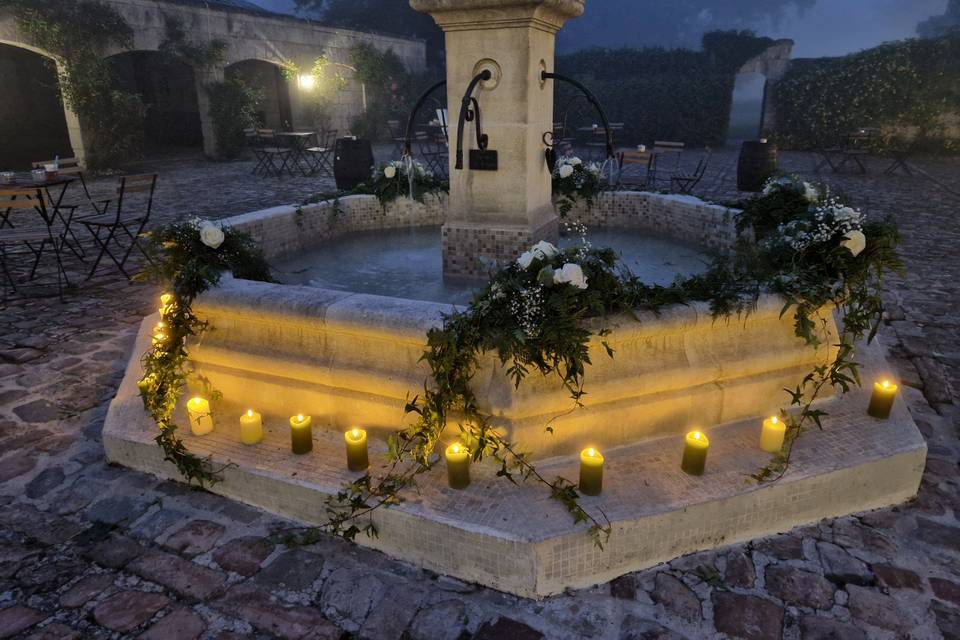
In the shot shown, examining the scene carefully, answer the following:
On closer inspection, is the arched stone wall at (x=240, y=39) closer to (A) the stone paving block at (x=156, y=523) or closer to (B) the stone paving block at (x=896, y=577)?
(A) the stone paving block at (x=156, y=523)

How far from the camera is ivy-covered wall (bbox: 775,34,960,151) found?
16.7 metres

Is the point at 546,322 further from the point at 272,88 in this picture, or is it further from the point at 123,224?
the point at 272,88

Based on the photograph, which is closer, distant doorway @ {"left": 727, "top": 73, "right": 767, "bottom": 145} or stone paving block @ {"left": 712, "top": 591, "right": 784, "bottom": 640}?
stone paving block @ {"left": 712, "top": 591, "right": 784, "bottom": 640}

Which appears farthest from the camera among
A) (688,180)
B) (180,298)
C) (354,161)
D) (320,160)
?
(320,160)

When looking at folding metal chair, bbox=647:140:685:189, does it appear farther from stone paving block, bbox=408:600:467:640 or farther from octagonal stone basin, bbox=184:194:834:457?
stone paving block, bbox=408:600:467:640

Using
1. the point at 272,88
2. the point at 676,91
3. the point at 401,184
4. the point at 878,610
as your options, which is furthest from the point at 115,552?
the point at 272,88

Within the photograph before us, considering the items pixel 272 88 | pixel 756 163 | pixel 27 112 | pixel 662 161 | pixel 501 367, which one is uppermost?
pixel 272 88

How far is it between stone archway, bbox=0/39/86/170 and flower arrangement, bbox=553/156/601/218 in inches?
597

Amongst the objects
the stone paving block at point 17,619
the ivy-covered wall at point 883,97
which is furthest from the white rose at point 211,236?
the ivy-covered wall at point 883,97

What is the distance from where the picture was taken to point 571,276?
8.79 ft

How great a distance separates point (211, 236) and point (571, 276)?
7.27ft

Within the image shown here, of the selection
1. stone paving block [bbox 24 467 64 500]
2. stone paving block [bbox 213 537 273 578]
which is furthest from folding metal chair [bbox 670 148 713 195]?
stone paving block [bbox 24 467 64 500]

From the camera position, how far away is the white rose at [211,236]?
3641 mm

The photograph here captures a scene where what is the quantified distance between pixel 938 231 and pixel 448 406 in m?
8.43
